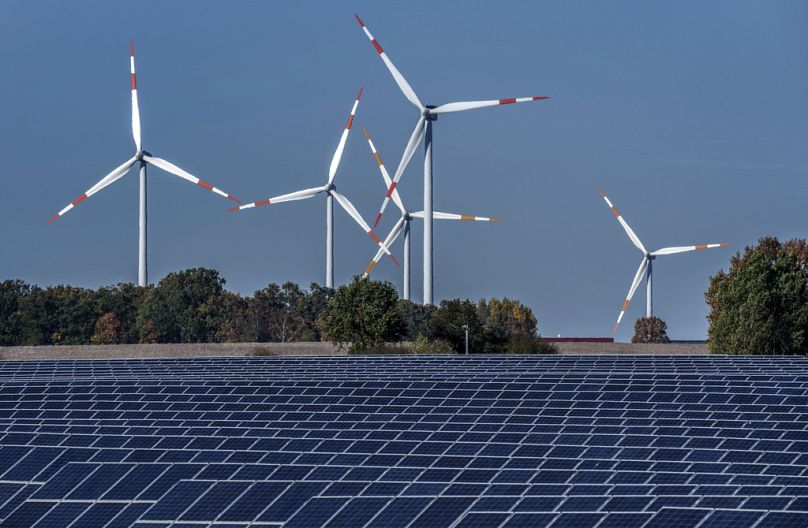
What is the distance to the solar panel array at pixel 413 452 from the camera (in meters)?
48.5

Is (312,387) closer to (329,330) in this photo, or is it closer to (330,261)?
(329,330)

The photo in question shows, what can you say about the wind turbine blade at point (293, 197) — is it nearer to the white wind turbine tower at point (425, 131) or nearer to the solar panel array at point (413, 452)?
the white wind turbine tower at point (425, 131)

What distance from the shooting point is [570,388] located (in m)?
65.9

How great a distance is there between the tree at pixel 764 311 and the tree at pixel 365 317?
116ft

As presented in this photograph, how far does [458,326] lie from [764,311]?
35824 mm

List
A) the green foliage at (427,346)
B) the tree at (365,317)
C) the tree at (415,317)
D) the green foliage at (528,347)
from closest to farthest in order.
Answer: the green foliage at (427,346) < the tree at (365,317) < the green foliage at (528,347) < the tree at (415,317)

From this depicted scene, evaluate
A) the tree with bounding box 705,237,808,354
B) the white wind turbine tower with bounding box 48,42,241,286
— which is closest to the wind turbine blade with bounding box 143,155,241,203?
the white wind turbine tower with bounding box 48,42,241,286

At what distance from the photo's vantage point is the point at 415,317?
6924 inches

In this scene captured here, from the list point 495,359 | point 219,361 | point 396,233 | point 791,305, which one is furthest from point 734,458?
point 396,233

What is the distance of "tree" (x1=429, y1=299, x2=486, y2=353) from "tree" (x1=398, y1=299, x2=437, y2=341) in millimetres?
4723

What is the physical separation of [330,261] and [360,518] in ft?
498

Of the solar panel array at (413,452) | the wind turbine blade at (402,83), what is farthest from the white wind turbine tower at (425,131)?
the solar panel array at (413,452)

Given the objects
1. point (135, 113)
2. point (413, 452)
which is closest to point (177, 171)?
point (135, 113)

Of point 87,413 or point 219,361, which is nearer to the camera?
point 87,413
